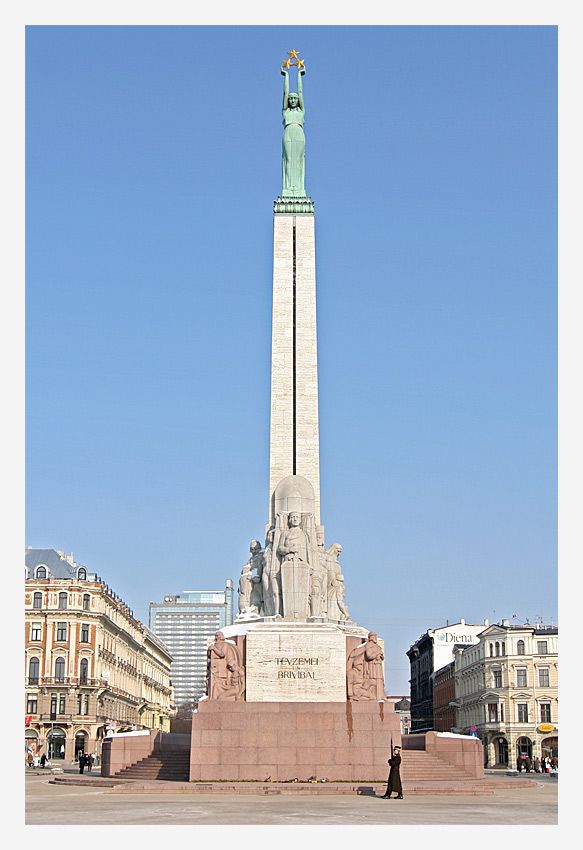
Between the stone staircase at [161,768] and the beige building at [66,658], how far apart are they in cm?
3555

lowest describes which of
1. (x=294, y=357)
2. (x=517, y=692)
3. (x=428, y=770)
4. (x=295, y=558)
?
(x=517, y=692)

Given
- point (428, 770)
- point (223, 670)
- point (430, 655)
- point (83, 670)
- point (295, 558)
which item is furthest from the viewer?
point (430, 655)

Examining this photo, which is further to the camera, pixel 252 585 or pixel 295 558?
pixel 252 585

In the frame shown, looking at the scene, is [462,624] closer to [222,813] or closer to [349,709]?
[349,709]

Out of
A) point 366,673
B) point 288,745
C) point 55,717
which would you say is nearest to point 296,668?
point 366,673

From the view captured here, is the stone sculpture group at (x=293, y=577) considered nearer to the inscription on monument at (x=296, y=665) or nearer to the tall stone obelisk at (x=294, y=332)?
the inscription on monument at (x=296, y=665)

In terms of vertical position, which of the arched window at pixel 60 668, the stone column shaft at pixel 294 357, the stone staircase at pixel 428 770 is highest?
the stone column shaft at pixel 294 357

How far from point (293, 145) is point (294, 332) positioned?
8478 millimetres

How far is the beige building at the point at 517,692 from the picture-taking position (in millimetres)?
74312

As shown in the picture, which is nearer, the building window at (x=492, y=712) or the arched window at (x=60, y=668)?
the arched window at (x=60, y=668)

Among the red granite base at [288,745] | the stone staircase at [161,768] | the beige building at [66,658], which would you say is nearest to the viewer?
the red granite base at [288,745]

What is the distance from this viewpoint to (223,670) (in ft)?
92.8

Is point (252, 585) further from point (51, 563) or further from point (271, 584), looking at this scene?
point (51, 563)

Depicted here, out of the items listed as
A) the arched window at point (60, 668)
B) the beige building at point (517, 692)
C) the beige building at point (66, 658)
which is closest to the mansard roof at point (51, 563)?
the beige building at point (66, 658)
